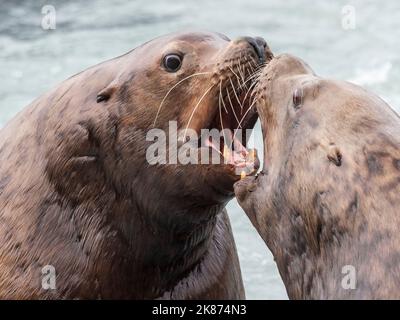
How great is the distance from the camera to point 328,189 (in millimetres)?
4629

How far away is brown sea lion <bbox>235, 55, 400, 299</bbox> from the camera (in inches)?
172

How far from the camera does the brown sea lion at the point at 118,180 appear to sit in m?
5.62

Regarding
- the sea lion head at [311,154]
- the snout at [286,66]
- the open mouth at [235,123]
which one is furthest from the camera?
the open mouth at [235,123]

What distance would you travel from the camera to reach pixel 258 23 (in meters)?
14.6

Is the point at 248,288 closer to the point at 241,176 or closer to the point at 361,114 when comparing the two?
the point at 241,176

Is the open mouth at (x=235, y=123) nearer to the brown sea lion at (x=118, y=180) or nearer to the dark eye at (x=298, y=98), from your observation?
the brown sea lion at (x=118, y=180)

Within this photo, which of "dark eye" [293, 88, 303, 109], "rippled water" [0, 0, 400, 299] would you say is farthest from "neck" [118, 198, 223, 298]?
"rippled water" [0, 0, 400, 299]

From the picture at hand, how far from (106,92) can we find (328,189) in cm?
149

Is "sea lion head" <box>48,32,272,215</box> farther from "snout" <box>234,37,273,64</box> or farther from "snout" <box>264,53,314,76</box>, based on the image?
"snout" <box>264,53,314,76</box>

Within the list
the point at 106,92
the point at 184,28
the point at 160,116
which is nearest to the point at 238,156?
the point at 160,116

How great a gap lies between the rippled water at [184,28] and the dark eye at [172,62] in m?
6.06

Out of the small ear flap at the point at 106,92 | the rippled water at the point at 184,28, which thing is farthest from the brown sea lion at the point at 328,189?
the rippled water at the point at 184,28

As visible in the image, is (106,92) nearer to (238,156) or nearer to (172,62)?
(172,62)

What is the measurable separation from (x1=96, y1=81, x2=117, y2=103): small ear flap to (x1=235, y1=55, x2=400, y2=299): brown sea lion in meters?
0.79
